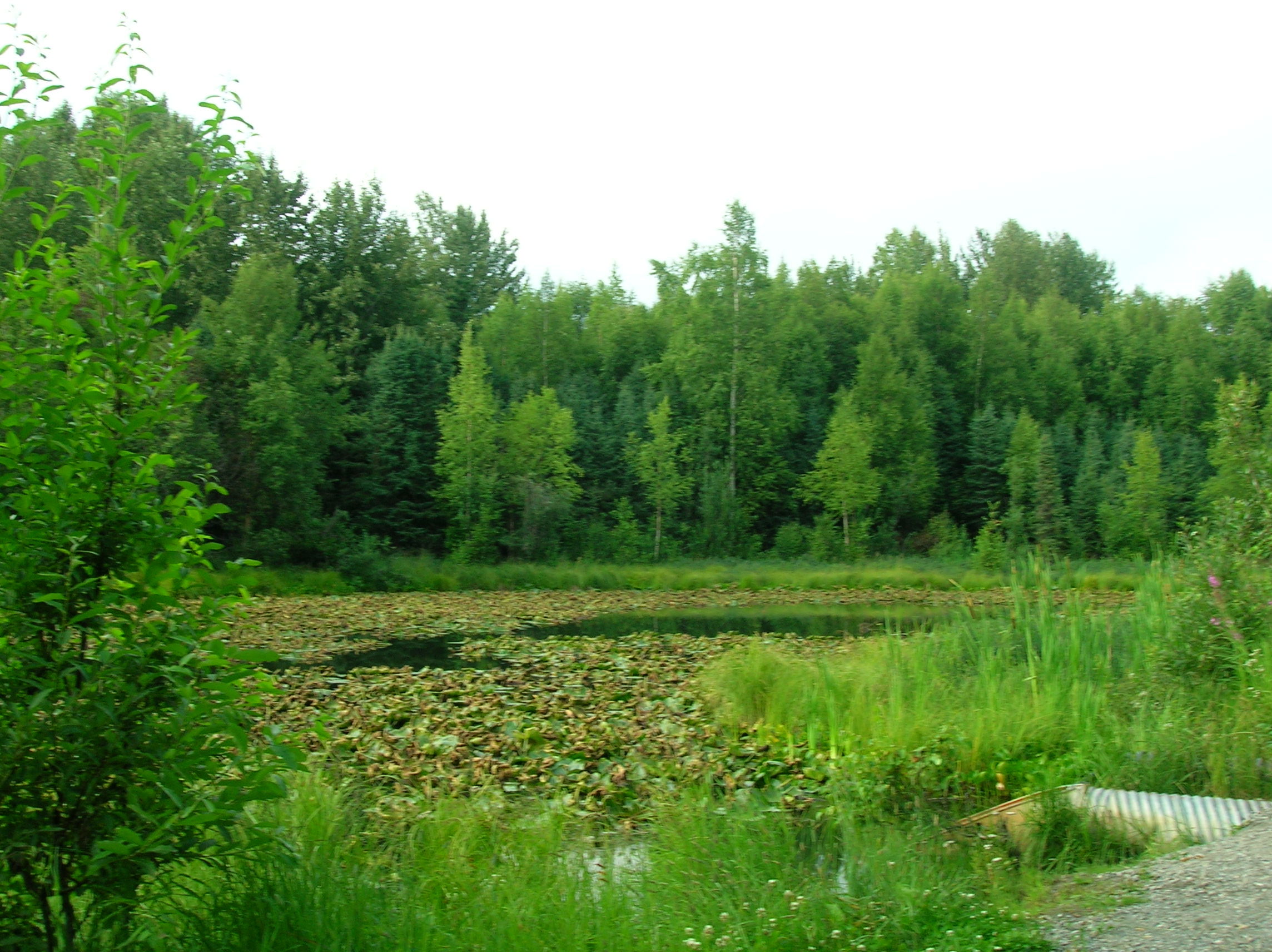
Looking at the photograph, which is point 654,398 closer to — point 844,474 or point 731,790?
point 844,474

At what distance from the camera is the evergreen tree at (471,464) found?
33.3 m

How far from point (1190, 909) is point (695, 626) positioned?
15800 mm

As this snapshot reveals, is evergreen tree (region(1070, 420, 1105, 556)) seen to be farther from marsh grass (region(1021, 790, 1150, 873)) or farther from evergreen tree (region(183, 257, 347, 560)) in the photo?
marsh grass (region(1021, 790, 1150, 873))

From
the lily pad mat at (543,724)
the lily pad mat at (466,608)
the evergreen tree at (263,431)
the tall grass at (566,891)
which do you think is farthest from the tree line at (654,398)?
the tall grass at (566,891)

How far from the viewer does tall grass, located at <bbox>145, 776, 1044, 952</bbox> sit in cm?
363

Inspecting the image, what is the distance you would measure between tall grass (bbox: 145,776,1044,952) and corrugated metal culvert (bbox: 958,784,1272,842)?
2.35ft

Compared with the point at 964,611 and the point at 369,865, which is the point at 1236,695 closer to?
the point at 964,611

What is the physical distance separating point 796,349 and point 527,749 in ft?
141

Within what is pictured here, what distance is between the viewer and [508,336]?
153 feet

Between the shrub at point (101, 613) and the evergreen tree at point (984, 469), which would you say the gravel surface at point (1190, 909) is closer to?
the shrub at point (101, 613)

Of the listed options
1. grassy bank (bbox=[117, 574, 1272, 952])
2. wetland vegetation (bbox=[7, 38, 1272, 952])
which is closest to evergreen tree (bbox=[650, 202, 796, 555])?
wetland vegetation (bbox=[7, 38, 1272, 952])

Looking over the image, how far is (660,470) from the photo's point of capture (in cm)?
3831

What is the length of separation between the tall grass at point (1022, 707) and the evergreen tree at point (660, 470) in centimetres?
2729

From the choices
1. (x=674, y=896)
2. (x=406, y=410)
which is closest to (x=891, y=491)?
(x=406, y=410)
